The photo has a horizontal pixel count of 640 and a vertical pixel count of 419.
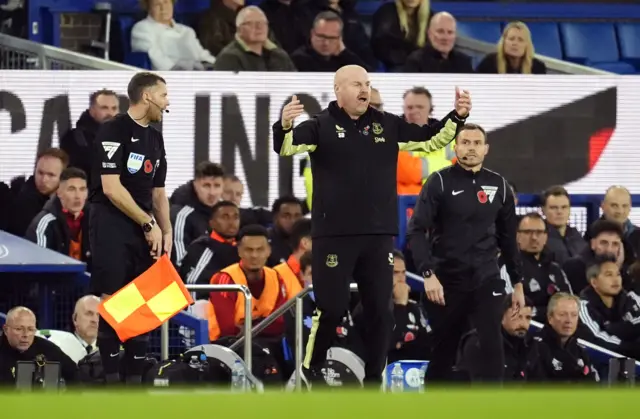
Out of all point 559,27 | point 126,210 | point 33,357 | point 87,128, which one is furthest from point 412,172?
point 559,27

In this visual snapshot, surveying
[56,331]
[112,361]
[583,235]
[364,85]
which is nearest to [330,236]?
[364,85]

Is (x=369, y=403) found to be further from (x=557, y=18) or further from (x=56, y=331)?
(x=557, y=18)

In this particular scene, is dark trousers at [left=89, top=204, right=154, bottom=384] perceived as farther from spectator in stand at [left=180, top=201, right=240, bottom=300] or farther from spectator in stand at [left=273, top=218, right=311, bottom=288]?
spectator in stand at [left=273, top=218, right=311, bottom=288]

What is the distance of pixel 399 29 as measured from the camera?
1365 centimetres

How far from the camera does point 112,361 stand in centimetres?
842

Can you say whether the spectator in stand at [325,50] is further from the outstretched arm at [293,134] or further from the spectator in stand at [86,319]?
the outstretched arm at [293,134]

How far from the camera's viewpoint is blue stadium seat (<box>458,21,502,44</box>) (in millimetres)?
15047

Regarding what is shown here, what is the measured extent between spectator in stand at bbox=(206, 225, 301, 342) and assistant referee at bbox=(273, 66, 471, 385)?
2085 millimetres

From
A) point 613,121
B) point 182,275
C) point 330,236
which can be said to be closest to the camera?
point 330,236

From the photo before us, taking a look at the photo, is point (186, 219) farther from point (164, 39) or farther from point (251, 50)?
point (164, 39)

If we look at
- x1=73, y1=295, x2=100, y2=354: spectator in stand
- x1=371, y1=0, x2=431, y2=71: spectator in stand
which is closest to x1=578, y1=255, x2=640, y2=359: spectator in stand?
x1=371, y1=0, x2=431, y2=71: spectator in stand

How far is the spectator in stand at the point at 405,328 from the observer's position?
10273mm

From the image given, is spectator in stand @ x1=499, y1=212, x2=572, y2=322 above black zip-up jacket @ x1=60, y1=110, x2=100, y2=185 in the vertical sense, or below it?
below

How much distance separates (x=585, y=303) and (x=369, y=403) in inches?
327
